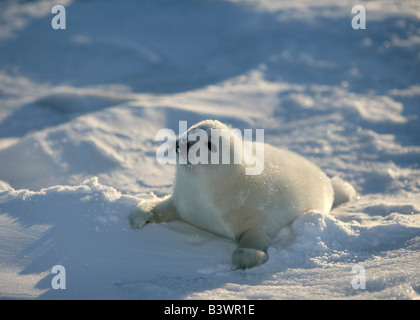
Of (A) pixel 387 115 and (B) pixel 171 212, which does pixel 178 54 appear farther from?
(B) pixel 171 212

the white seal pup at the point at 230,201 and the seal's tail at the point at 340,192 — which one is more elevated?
the seal's tail at the point at 340,192

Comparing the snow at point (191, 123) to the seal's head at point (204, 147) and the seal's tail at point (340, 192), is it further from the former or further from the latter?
the seal's head at point (204, 147)

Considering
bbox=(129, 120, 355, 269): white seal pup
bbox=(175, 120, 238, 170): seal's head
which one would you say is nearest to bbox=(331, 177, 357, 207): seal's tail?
bbox=(129, 120, 355, 269): white seal pup

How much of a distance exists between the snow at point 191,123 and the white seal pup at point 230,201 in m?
0.09

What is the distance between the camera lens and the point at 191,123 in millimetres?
5488

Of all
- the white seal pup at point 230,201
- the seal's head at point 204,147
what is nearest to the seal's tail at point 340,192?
the white seal pup at point 230,201

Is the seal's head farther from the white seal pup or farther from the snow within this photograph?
the snow

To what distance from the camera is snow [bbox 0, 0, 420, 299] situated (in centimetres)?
240

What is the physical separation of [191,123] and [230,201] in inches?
106

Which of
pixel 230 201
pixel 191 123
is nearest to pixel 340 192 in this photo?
pixel 230 201

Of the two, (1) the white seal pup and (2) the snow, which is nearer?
(2) the snow

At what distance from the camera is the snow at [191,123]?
2.40 metres

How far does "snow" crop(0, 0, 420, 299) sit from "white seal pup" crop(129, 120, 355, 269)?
93 millimetres

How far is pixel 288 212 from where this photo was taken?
300 cm
